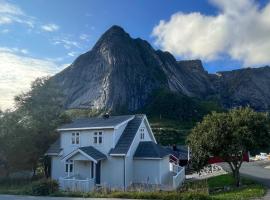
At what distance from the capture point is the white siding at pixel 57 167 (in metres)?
40.3

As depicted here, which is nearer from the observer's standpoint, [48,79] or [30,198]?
[30,198]

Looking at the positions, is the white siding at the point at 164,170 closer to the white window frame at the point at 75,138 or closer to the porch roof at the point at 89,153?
the porch roof at the point at 89,153

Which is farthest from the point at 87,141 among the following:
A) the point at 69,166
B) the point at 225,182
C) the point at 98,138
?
the point at 225,182

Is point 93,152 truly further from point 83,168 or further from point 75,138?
point 75,138

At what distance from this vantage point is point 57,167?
4091cm

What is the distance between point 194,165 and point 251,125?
6.41 metres

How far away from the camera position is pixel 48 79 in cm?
5666

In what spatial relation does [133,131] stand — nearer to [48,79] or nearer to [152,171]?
[152,171]

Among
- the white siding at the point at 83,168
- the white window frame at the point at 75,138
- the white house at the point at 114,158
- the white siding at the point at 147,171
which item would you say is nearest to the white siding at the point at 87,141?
the white house at the point at 114,158

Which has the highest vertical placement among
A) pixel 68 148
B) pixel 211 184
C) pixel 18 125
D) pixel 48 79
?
pixel 48 79

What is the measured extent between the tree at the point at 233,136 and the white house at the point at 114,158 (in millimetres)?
4193

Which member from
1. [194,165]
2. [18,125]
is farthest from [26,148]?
[194,165]

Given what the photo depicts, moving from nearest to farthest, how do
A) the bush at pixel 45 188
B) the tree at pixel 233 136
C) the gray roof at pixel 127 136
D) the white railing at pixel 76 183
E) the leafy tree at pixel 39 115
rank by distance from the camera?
the bush at pixel 45 188 → the tree at pixel 233 136 → the white railing at pixel 76 183 → the gray roof at pixel 127 136 → the leafy tree at pixel 39 115

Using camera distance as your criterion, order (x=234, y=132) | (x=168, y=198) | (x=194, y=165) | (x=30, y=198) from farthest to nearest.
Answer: (x=194, y=165)
(x=234, y=132)
(x=30, y=198)
(x=168, y=198)
